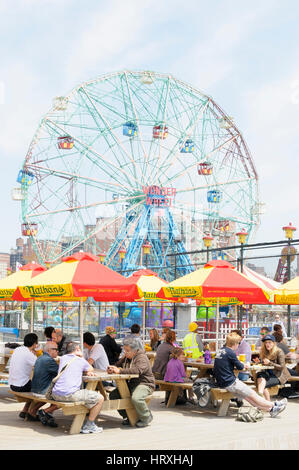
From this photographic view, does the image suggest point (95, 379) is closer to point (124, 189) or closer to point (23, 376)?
point (23, 376)

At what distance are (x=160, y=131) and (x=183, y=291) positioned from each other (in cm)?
2542

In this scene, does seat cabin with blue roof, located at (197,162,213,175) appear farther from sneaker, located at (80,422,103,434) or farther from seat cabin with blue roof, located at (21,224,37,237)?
sneaker, located at (80,422,103,434)

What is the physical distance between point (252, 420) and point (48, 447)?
9.64 feet

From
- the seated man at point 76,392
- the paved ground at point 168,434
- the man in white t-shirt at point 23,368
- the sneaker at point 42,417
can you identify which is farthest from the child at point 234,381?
the man in white t-shirt at point 23,368

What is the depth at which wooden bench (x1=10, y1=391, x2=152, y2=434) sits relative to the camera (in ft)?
23.5

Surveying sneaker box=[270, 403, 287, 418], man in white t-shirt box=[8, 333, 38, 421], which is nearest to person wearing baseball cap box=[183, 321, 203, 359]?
sneaker box=[270, 403, 287, 418]

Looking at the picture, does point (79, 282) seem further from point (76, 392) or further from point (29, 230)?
point (29, 230)

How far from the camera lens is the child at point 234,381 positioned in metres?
8.41

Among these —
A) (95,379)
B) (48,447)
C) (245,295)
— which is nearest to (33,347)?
(95,379)

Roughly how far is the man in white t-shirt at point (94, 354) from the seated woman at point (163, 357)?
1.10m

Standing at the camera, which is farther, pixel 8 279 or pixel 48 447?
pixel 8 279

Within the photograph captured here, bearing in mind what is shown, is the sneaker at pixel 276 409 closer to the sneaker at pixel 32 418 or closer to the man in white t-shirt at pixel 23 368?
the sneaker at pixel 32 418

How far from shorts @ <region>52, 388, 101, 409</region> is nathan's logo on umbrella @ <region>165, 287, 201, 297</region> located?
3.03m
